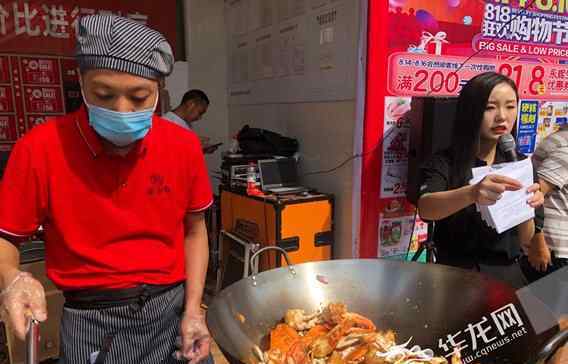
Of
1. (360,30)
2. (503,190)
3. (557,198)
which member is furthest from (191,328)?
(360,30)

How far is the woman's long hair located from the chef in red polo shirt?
0.97 m

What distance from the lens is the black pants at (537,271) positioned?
2.04 metres

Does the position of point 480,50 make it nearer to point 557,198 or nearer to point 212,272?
point 557,198

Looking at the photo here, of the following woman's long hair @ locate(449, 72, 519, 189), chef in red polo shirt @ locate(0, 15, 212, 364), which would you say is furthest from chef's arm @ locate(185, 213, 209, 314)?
woman's long hair @ locate(449, 72, 519, 189)

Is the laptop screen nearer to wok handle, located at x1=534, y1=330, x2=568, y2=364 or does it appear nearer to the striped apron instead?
the striped apron

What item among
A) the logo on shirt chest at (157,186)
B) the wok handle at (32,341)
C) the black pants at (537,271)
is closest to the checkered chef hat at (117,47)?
the logo on shirt chest at (157,186)

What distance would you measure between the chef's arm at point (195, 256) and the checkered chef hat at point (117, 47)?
1.66ft

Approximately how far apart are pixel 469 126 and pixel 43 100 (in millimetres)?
3839

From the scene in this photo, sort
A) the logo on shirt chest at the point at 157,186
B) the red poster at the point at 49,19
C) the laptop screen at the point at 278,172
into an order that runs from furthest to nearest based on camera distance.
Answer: the red poster at the point at 49,19, the laptop screen at the point at 278,172, the logo on shirt chest at the point at 157,186

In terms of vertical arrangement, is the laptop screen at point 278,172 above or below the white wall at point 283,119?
below

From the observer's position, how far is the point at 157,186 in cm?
121

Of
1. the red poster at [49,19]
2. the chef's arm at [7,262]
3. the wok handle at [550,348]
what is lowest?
the wok handle at [550,348]

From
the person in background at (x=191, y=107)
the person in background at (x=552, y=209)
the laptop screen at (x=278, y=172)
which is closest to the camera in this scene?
the person in background at (x=552, y=209)

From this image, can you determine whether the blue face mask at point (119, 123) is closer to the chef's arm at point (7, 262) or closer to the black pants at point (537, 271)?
the chef's arm at point (7, 262)
